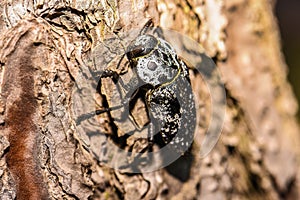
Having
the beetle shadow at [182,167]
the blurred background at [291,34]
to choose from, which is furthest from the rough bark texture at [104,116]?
the blurred background at [291,34]

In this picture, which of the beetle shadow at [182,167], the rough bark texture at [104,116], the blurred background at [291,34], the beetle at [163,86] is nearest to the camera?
the rough bark texture at [104,116]

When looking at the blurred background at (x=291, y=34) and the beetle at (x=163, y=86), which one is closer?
the beetle at (x=163, y=86)

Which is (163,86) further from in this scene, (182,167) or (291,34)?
(291,34)

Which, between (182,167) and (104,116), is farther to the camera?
(182,167)

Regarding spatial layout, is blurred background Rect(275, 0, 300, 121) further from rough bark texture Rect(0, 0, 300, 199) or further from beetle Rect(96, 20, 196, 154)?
beetle Rect(96, 20, 196, 154)

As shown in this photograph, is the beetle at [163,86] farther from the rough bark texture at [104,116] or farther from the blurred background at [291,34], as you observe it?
the blurred background at [291,34]

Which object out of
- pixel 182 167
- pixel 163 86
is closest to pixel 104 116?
pixel 163 86

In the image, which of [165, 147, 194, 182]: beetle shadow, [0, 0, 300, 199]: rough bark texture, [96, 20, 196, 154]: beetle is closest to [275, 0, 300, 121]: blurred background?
[0, 0, 300, 199]: rough bark texture
